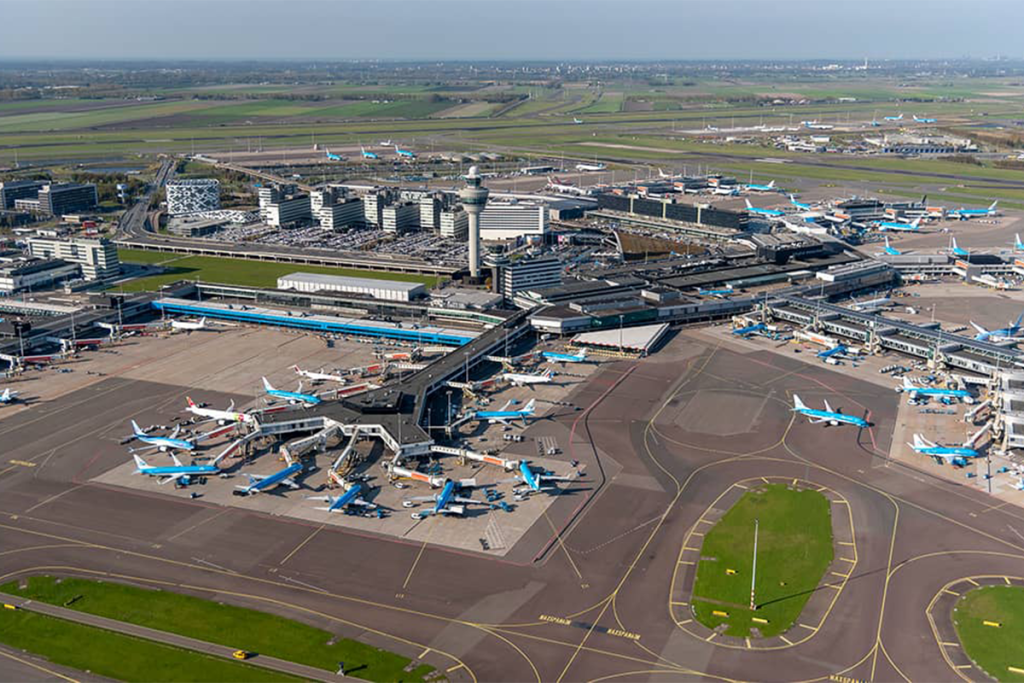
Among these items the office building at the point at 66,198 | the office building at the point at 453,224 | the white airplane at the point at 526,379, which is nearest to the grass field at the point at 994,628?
the white airplane at the point at 526,379

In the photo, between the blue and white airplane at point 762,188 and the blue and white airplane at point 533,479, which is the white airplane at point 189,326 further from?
the blue and white airplane at point 762,188

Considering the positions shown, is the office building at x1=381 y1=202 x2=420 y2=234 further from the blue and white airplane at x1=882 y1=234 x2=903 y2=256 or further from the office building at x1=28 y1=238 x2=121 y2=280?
the blue and white airplane at x1=882 y1=234 x2=903 y2=256

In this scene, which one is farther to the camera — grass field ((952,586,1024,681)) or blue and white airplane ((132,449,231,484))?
blue and white airplane ((132,449,231,484))

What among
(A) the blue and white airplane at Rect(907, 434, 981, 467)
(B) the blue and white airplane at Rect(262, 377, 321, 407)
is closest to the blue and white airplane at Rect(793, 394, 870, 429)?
(A) the blue and white airplane at Rect(907, 434, 981, 467)

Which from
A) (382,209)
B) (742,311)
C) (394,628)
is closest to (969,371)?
(742,311)

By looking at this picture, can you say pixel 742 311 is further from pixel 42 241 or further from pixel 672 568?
pixel 42 241

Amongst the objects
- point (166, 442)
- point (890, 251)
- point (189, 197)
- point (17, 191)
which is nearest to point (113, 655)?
point (166, 442)

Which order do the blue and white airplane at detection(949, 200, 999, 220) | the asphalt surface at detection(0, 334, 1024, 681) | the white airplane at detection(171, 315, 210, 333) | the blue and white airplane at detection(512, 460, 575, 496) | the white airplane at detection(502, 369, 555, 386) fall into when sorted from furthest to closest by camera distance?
the blue and white airplane at detection(949, 200, 999, 220) → the white airplane at detection(171, 315, 210, 333) → the white airplane at detection(502, 369, 555, 386) → the blue and white airplane at detection(512, 460, 575, 496) → the asphalt surface at detection(0, 334, 1024, 681)

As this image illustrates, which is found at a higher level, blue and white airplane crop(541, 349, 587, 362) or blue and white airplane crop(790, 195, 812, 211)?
blue and white airplane crop(790, 195, 812, 211)
